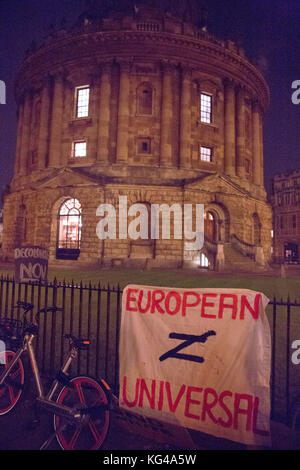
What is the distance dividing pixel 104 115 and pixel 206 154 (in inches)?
425

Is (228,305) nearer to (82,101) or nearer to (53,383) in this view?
(53,383)

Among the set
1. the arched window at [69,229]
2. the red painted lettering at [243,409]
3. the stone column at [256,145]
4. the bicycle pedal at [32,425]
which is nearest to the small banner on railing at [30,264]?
the bicycle pedal at [32,425]

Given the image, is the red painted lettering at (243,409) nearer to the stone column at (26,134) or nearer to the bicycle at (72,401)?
the bicycle at (72,401)

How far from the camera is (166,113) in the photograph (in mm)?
29328

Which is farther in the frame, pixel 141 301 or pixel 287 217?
pixel 287 217

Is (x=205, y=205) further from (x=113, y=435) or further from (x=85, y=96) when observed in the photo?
(x=113, y=435)

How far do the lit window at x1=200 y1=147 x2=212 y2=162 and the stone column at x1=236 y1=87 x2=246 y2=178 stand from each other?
3.55m

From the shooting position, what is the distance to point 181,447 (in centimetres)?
350

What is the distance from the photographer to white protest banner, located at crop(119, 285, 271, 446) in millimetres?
3377

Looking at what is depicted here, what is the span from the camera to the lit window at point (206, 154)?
31242 millimetres

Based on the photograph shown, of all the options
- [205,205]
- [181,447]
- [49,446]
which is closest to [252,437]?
[181,447]

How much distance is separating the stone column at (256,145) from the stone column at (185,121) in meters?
10.5

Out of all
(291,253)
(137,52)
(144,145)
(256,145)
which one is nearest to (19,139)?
(144,145)
